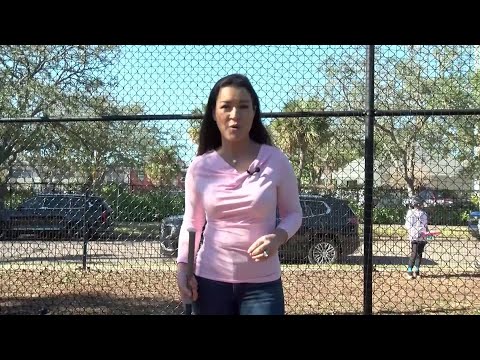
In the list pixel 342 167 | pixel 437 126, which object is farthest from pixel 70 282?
pixel 437 126

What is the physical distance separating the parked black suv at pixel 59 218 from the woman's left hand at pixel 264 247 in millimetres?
2919

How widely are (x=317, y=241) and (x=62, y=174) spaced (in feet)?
8.14

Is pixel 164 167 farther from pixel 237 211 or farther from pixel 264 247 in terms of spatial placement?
pixel 264 247

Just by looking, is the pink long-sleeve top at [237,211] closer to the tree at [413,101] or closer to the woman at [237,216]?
the woman at [237,216]

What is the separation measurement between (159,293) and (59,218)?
48.3 inches

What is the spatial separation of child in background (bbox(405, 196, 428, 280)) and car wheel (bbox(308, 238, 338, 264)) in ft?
2.34

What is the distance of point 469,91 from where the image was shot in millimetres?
4770

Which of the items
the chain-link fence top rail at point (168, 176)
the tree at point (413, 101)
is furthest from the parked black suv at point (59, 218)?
the tree at point (413, 101)

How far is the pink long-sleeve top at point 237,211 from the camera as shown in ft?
7.20

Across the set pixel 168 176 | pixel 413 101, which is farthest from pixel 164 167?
pixel 413 101

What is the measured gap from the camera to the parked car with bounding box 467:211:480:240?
4867mm

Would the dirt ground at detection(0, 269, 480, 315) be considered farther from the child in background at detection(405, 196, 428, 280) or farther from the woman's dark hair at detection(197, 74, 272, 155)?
the woman's dark hair at detection(197, 74, 272, 155)

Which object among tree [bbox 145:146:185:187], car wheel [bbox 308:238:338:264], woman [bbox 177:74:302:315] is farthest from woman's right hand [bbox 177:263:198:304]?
car wheel [bbox 308:238:338:264]

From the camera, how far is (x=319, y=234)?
5.09 meters
